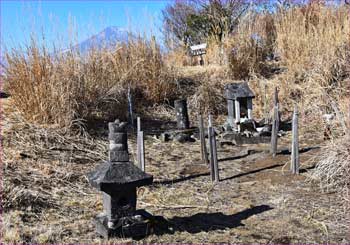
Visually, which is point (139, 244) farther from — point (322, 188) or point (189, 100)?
point (189, 100)

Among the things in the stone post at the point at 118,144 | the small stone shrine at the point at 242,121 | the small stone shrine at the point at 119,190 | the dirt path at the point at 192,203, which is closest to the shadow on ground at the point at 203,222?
the dirt path at the point at 192,203

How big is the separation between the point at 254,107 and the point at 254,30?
2.63 m

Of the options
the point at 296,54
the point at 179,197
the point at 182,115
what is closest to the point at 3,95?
the point at 182,115

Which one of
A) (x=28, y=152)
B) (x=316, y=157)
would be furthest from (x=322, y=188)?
(x=28, y=152)

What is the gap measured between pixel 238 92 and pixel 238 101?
0.16 metres

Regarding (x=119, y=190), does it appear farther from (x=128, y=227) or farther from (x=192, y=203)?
(x=192, y=203)

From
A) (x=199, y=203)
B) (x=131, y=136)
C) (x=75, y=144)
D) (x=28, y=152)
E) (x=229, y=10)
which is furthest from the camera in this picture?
(x=229, y=10)

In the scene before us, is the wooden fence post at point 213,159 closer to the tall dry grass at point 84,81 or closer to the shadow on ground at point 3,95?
the tall dry grass at point 84,81

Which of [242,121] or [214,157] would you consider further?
[242,121]

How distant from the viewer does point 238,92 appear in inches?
282

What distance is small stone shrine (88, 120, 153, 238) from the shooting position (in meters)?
3.32

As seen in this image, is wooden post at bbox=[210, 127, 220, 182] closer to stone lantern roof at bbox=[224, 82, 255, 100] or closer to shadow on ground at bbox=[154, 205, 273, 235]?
shadow on ground at bbox=[154, 205, 273, 235]

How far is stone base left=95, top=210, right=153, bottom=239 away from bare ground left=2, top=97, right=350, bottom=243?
0.18ft

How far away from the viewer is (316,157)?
5.33 m
